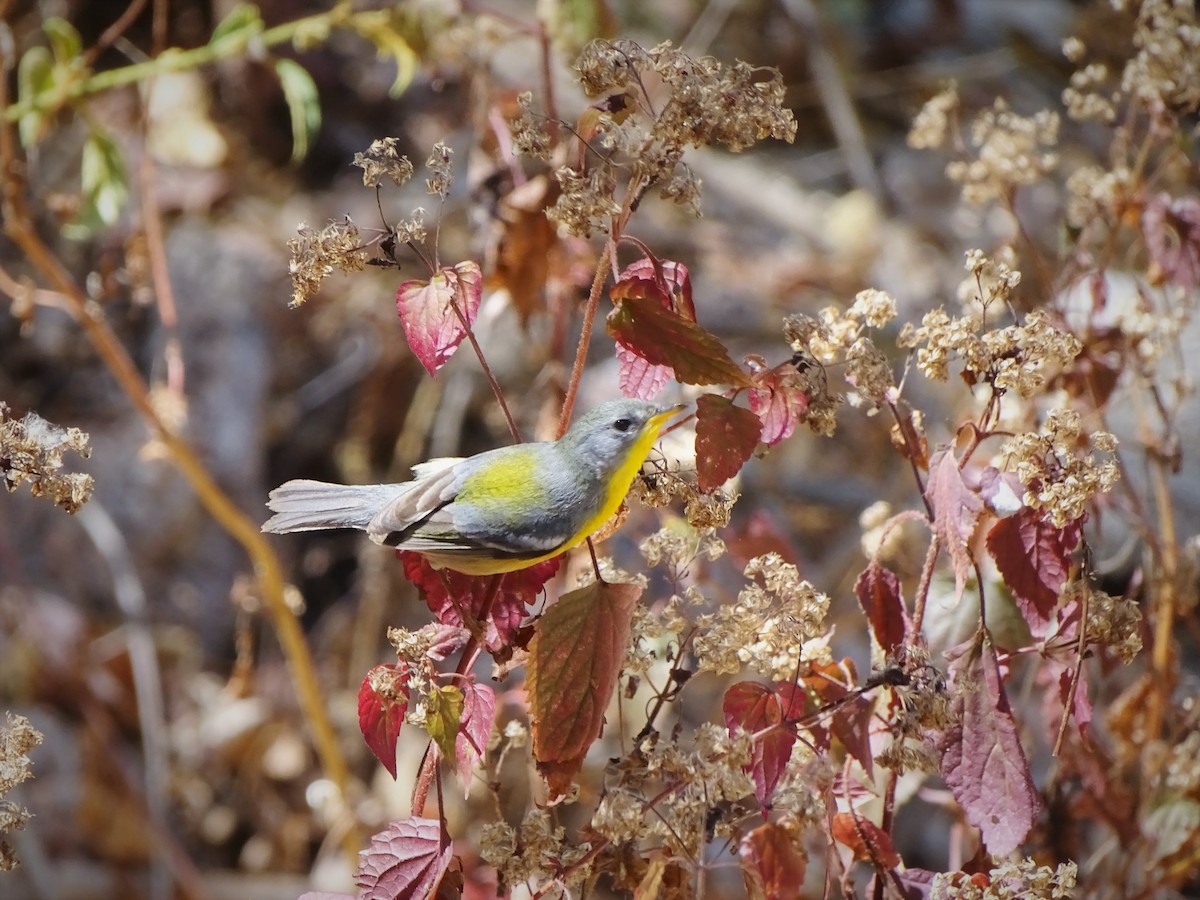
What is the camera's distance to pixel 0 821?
1.12 m

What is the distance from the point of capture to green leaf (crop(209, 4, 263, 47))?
2373 mm

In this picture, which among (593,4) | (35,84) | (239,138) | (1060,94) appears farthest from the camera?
(1060,94)

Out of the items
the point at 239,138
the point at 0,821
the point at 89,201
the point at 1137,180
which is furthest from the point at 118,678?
the point at 1137,180

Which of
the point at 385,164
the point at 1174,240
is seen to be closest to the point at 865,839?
the point at 385,164

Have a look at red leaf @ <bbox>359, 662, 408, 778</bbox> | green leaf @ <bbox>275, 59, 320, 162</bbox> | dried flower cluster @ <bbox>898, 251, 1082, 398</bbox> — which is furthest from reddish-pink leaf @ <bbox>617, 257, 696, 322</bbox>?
green leaf @ <bbox>275, 59, 320, 162</bbox>

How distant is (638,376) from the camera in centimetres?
137

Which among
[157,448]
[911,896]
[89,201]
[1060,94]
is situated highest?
[1060,94]

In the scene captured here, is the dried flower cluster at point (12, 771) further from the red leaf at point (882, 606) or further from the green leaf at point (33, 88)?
the green leaf at point (33, 88)

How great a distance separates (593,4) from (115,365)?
124 centimetres

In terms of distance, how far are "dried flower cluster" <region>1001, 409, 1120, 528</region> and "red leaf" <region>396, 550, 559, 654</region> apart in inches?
23.2

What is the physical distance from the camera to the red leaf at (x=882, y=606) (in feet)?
4.55

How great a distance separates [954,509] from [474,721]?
0.59 meters

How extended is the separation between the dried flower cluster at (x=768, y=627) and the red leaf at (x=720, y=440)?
14 centimetres

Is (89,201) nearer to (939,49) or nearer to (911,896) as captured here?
(911,896)
